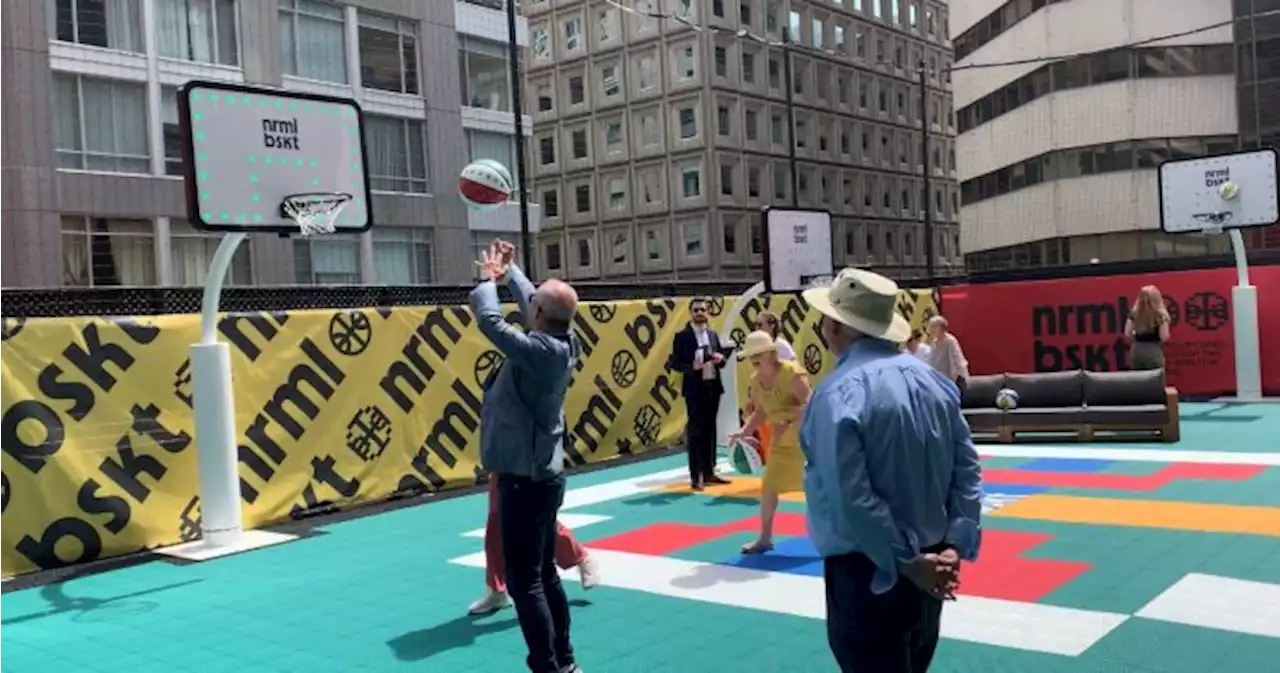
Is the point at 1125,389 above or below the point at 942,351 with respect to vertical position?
below

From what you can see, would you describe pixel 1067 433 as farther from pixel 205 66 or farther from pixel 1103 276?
pixel 205 66

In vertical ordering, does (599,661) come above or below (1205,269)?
below

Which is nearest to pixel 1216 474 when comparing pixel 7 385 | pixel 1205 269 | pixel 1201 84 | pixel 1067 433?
pixel 1067 433

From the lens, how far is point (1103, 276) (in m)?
18.7

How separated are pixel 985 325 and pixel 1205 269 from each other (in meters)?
3.79

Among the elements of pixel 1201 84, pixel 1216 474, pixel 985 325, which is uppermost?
pixel 1201 84

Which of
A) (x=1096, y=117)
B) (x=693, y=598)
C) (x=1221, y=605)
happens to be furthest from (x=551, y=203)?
(x=1221, y=605)

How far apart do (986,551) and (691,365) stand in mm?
3995

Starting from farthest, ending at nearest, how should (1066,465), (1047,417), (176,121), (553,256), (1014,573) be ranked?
1. (553,256)
2. (176,121)
3. (1047,417)
4. (1066,465)
5. (1014,573)

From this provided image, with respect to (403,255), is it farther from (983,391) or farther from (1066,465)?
(1066,465)

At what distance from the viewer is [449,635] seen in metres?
6.10

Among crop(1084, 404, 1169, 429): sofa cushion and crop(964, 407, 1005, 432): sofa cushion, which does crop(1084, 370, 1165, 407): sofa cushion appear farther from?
crop(964, 407, 1005, 432): sofa cushion

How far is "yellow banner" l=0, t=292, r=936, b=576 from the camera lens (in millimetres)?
8375

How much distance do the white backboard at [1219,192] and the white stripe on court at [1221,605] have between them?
1214 cm
